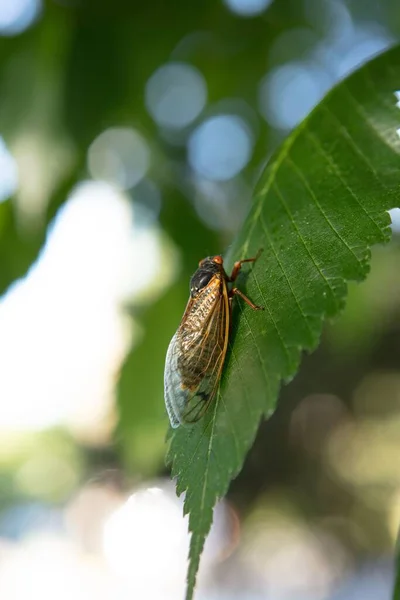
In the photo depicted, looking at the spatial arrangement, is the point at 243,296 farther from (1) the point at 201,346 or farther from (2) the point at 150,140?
(2) the point at 150,140

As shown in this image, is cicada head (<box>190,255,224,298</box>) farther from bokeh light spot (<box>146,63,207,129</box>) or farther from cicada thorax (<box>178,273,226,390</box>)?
bokeh light spot (<box>146,63,207,129</box>)

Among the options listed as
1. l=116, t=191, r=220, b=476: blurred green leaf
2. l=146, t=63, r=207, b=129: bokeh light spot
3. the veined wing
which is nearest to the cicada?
the veined wing

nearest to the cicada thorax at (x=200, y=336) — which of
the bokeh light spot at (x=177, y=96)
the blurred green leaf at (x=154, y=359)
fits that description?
the blurred green leaf at (x=154, y=359)

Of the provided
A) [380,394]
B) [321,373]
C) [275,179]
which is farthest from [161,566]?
[275,179]

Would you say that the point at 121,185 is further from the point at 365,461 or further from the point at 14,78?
the point at 365,461

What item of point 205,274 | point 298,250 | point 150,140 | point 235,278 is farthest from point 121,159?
point 298,250

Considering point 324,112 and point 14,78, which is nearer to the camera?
point 324,112
